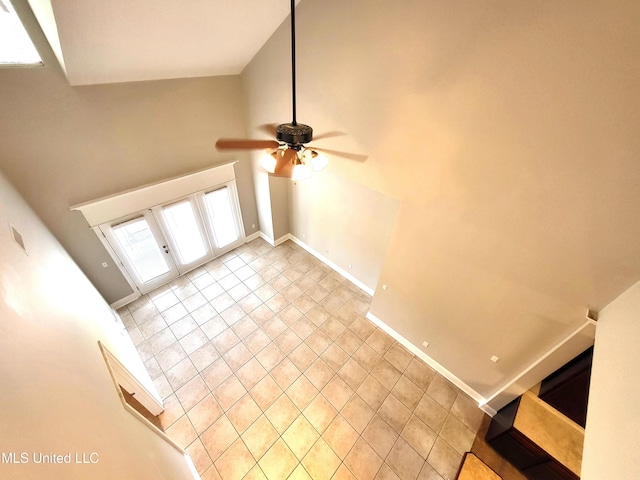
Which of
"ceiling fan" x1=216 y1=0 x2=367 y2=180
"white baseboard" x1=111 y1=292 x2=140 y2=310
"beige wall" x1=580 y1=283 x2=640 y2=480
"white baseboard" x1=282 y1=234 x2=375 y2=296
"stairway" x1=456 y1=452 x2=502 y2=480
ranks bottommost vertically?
"white baseboard" x1=111 y1=292 x2=140 y2=310

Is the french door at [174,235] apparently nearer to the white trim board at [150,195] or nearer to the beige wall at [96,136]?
the white trim board at [150,195]

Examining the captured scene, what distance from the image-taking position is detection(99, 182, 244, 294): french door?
4.51 m

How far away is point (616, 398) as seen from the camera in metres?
1.56

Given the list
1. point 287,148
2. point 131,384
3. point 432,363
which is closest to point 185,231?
point 131,384

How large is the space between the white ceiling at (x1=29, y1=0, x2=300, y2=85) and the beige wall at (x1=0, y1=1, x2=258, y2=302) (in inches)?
9.5

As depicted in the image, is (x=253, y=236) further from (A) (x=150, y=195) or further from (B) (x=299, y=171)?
(B) (x=299, y=171)

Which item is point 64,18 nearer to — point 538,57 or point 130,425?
point 130,425

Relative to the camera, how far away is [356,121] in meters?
3.22

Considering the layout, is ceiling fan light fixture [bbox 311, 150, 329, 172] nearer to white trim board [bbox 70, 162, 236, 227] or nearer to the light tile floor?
the light tile floor

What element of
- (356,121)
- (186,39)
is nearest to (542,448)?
(356,121)

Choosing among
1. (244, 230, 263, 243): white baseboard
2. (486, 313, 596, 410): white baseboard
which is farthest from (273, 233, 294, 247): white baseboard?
(486, 313, 596, 410): white baseboard

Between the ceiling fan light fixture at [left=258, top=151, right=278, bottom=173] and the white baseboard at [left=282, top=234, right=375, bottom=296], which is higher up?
the ceiling fan light fixture at [left=258, top=151, right=278, bottom=173]

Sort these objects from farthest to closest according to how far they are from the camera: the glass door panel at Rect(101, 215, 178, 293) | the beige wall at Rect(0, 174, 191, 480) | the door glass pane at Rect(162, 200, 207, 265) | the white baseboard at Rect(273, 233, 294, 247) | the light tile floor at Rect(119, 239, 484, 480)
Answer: the white baseboard at Rect(273, 233, 294, 247)
the door glass pane at Rect(162, 200, 207, 265)
the glass door panel at Rect(101, 215, 178, 293)
the light tile floor at Rect(119, 239, 484, 480)
the beige wall at Rect(0, 174, 191, 480)

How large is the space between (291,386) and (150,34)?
494 centimetres
